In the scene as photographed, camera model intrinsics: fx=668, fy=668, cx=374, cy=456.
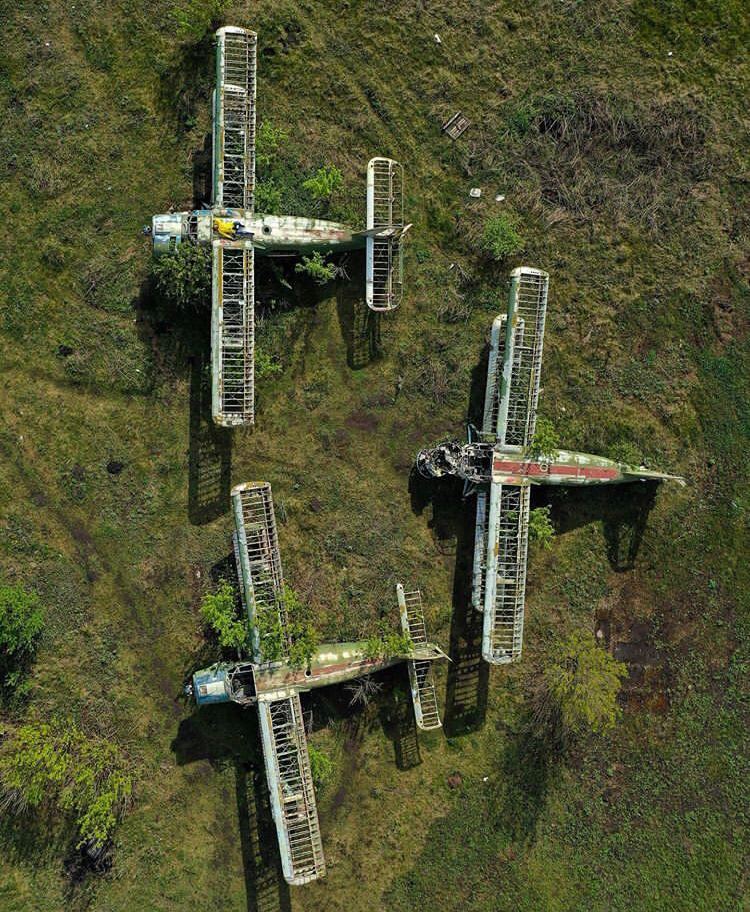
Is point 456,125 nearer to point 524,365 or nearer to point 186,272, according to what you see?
point 524,365

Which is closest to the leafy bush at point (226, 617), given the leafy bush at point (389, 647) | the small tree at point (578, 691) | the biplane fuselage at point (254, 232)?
the leafy bush at point (389, 647)

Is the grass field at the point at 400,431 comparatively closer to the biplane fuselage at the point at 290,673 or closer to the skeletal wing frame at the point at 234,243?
the biplane fuselage at the point at 290,673

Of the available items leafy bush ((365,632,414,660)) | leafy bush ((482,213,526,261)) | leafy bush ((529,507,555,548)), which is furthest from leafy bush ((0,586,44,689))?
leafy bush ((482,213,526,261))

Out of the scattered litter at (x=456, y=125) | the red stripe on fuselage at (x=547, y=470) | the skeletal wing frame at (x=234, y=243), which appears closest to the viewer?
the skeletal wing frame at (x=234, y=243)

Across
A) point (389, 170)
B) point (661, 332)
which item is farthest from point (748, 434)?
point (389, 170)

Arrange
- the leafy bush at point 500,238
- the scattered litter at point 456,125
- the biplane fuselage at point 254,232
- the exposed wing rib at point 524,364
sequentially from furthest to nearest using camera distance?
the scattered litter at point 456,125 < the leafy bush at point 500,238 < the exposed wing rib at point 524,364 < the biplane fuselage at point 254,232

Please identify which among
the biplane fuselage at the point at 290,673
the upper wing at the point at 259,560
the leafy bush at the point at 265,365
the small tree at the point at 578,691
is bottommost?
the small tree at the point at 578,691

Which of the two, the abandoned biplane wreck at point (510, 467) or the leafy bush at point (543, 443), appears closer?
the abandoned biplane wreck at point (510, 467)
